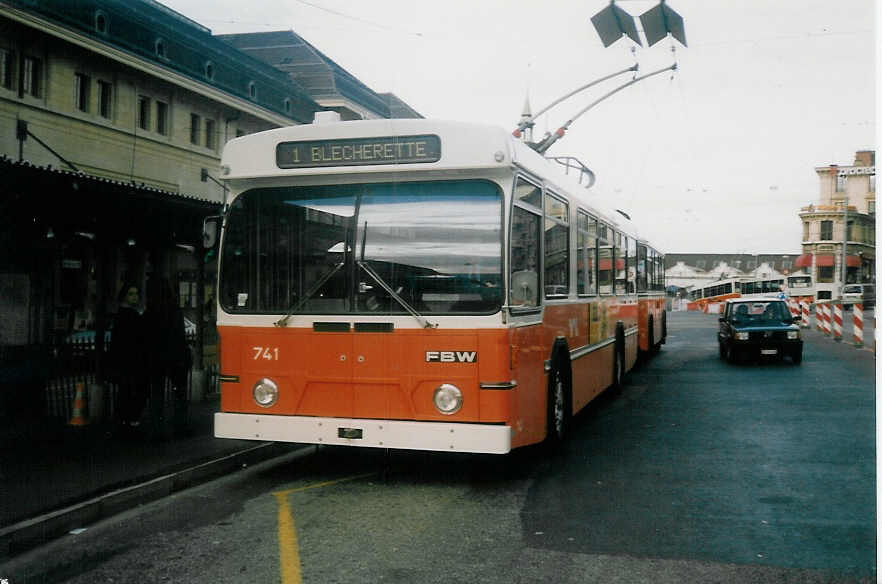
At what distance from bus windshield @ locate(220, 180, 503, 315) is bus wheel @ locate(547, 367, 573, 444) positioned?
184 cm

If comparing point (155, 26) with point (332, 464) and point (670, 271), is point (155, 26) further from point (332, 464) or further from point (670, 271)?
point (670, 271)

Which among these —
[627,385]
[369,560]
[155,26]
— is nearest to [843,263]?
[627,385]

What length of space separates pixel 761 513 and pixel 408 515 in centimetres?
254

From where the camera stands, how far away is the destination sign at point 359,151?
7.14 meters

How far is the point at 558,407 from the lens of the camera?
893 centimetres

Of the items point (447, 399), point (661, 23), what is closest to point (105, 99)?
point (661, 23)

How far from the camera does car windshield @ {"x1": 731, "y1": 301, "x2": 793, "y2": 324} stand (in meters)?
20.8

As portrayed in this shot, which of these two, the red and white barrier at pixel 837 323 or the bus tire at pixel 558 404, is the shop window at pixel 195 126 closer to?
the bus tire at pixel 558 404

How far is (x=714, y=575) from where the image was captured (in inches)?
200

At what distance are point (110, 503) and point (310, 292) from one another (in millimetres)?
2188

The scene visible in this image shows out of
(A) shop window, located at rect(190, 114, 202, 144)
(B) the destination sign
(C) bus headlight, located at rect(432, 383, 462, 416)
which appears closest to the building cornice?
(A) shop window, located at rect(190, 114, 202, 144)

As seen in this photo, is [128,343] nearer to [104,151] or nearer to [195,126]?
[104,151]

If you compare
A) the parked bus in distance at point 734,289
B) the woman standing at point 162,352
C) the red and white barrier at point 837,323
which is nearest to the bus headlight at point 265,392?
the woman standing at point 162,352

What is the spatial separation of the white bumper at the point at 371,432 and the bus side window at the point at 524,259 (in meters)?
1.06
